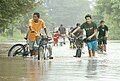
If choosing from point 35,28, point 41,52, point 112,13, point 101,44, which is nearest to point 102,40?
point 101,44

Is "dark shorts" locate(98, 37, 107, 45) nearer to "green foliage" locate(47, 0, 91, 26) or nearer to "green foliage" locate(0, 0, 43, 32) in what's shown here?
"green foliage" locate(0, 0, 43, 32)

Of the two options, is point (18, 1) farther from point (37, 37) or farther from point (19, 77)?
point (19, 77)

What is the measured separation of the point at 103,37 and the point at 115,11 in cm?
4430

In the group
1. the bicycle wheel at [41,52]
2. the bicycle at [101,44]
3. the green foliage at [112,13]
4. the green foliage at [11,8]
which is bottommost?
the bicycle wheel at [41,52]

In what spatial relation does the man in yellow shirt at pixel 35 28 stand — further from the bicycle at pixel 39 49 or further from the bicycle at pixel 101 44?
the bicycle at pixel 101 44

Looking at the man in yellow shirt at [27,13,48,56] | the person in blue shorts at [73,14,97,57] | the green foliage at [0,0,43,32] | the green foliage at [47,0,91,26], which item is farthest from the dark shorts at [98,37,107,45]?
the green foliage at [47,0,91,26]

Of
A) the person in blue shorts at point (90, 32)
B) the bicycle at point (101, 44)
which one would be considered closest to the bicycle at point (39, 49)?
the person in blue shorts at point (90, 32)

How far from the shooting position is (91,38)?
65.5ft

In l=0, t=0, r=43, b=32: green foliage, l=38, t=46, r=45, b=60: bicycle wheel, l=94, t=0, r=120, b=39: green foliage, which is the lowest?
l=38, t=46, r=45, b=60: bicycle wheel

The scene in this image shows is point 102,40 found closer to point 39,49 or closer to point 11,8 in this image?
point 11,8

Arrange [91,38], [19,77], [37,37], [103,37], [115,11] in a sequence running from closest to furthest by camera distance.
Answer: [19,77]
[37,37]
[91,38]
[103,37]
[115,11]

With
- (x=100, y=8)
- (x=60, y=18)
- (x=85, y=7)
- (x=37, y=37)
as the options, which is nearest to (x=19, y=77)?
(x=37, y=37)

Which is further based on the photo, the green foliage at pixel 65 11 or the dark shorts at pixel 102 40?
the green foliage at pixel 65 11

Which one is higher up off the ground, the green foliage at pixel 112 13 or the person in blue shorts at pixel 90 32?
the green foliage at pixel 112 13
